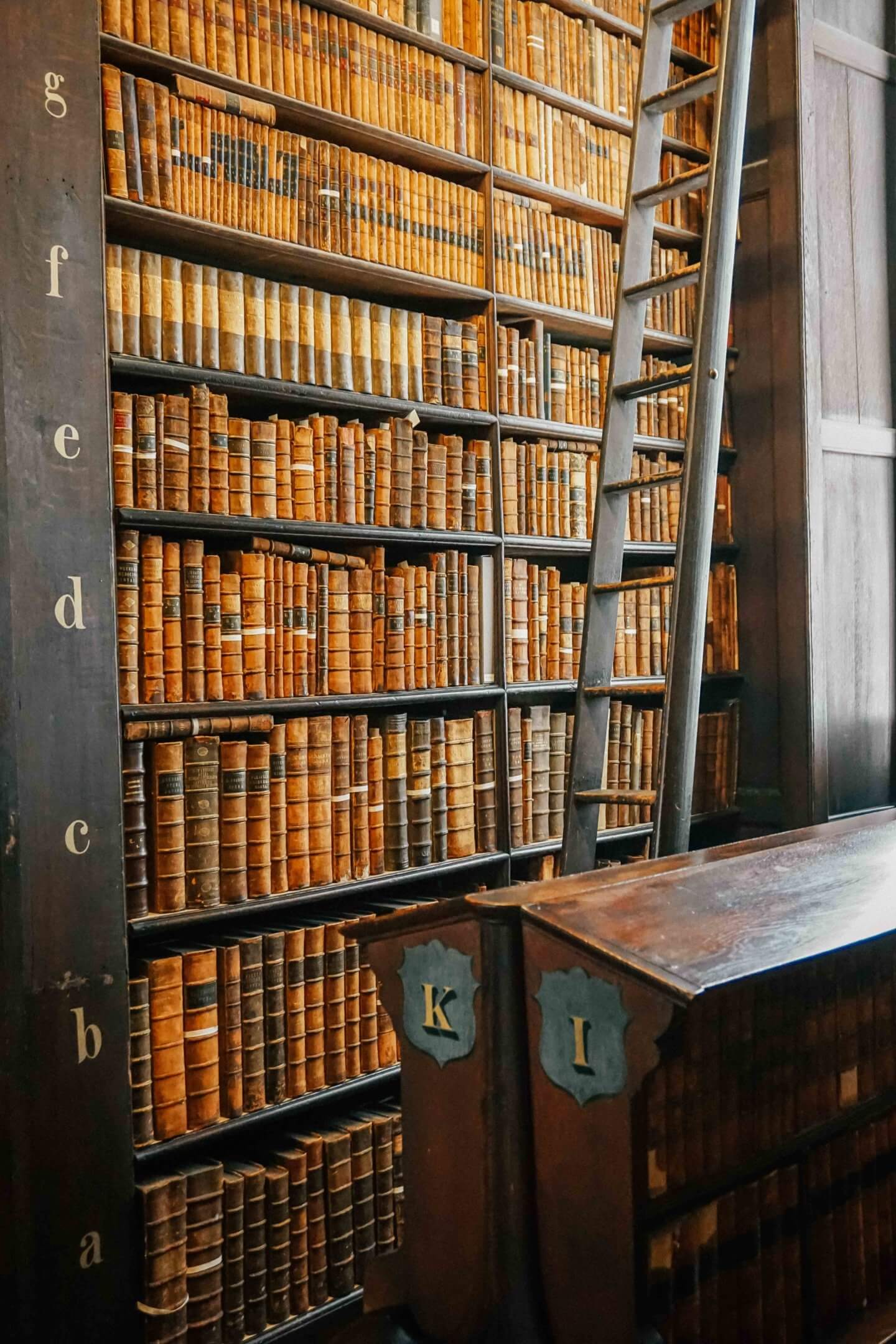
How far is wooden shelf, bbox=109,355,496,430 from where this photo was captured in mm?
2059

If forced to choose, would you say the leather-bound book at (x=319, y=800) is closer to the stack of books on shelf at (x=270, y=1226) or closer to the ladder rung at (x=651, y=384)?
the stack of books on shelf at (x=270, y=1226)

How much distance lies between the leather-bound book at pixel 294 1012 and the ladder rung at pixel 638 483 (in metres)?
1.14

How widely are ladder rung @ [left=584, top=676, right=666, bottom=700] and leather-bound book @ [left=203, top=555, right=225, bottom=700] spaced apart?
0.77 meters

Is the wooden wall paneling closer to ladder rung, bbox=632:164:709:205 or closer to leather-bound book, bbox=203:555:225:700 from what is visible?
ladder rung, bbox=632:164:709:205

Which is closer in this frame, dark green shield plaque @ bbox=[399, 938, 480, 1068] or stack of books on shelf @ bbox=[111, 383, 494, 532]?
dark green shield plaque @ bbox=[399, 938, 480, 1068]

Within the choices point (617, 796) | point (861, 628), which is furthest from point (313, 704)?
point (861, 628)

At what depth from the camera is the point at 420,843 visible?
2455 millimetres

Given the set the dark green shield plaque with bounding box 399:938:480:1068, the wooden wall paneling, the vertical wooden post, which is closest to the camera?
the dark green shield plaque with bounding box 399:938:480:1068

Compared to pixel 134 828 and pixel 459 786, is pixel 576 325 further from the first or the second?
pixel 134 828

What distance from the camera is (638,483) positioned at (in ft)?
7.60

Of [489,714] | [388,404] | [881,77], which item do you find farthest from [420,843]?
[881,77]

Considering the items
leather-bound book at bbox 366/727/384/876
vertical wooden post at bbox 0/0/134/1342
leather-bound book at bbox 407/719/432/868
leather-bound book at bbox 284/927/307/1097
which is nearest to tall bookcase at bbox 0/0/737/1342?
vertical wooden post at bbox 0/0/134/1342

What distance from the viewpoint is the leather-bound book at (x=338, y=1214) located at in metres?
2.23

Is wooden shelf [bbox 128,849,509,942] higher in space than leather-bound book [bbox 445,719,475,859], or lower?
lower
